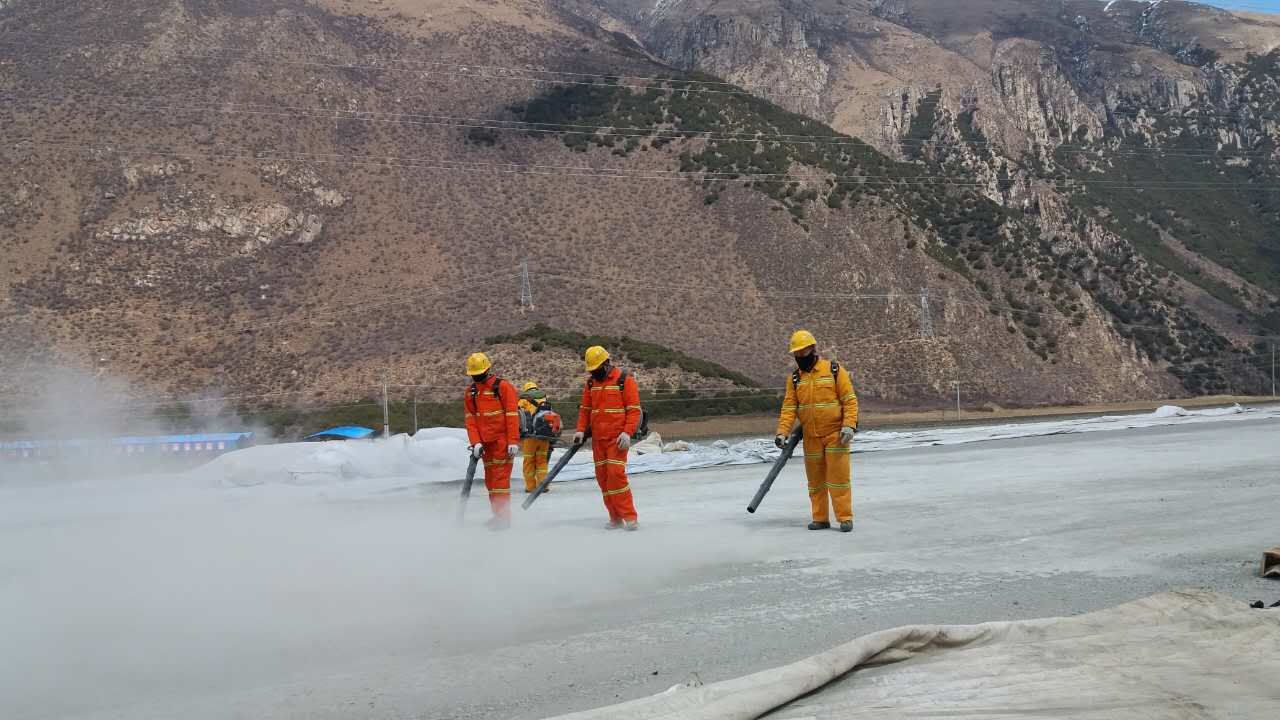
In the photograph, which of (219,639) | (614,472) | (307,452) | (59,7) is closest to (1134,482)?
(614,472)

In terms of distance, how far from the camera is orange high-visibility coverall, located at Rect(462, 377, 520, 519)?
11047 millimetres

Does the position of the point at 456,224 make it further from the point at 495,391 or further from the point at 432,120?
the point at 495,391

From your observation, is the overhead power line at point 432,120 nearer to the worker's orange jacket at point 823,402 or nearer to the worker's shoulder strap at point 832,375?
the worker's shoulder strap at point 832,375

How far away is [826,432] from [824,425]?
7cm

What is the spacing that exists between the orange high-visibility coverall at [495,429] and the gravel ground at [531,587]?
1.80 feet

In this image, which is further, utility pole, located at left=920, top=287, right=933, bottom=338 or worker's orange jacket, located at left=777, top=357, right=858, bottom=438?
utility pole, located at left=920, top=287, right=933, bottom=338

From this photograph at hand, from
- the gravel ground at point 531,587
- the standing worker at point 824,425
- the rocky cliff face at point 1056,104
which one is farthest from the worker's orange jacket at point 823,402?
the rocky cliff face at point 1056,104

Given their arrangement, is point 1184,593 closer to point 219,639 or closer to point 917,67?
point 219,639

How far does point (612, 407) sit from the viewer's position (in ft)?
34.9

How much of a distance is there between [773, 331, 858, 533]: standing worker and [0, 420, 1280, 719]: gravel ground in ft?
1.07

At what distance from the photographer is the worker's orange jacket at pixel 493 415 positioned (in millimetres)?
11055

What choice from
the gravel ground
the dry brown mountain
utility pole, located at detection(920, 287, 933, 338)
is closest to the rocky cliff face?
the dry brown mountain

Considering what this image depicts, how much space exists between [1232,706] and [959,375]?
4876 centimetres

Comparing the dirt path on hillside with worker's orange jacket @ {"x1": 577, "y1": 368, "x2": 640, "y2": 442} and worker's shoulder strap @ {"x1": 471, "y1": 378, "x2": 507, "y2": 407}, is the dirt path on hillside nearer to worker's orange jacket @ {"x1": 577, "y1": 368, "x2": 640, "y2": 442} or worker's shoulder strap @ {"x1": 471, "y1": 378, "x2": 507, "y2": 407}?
worker's shoulder strap @ {"x1": 471, "y1": 378, "x2": 507, "y2": 407}
